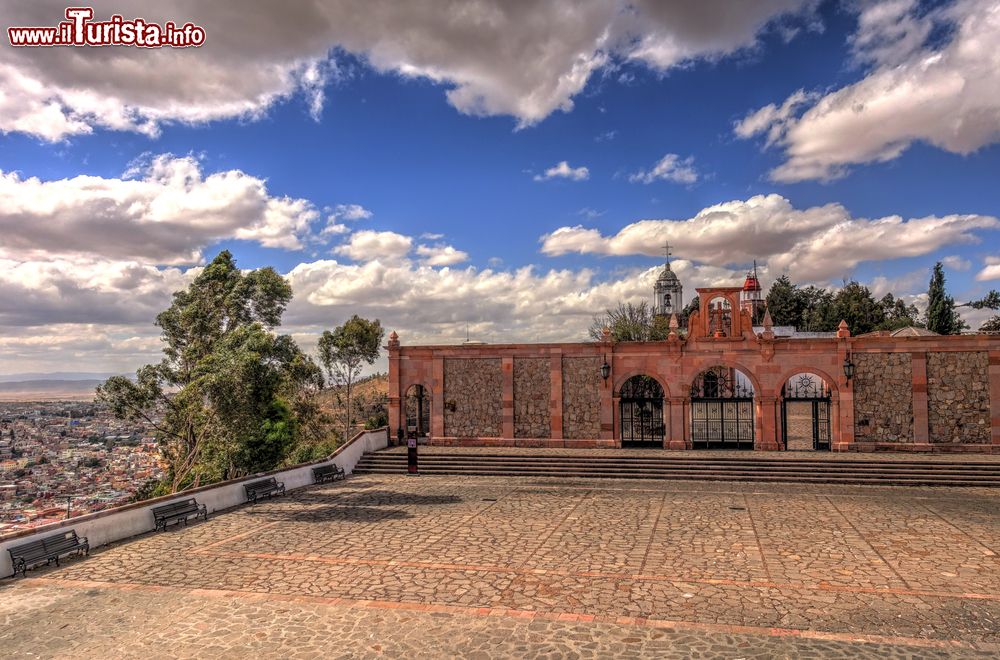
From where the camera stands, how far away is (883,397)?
74.2ft

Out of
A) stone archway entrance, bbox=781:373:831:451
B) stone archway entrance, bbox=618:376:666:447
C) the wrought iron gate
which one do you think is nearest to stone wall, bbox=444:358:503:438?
stone archway entrance, bbox=618:376:666:447

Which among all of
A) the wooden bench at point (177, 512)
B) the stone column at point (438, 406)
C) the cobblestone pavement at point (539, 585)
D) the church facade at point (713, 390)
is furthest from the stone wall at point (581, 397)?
the wooden bench at point (177, 512)

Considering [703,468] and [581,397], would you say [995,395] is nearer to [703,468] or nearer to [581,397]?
[703,468]

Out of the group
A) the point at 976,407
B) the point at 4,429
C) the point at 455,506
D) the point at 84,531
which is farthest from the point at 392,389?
the point at 4,429

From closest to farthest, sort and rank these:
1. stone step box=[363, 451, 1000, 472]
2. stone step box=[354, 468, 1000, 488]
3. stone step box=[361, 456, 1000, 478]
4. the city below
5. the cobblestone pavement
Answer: the cobblestone pavement, stone step box=[354, 468, 1000, 488], stone step box=[361, 456, 1000, 478], stone step box=[363, 451, 1000, 472], the city below

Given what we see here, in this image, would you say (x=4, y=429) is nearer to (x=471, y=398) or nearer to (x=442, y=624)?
(x=471, y=398)

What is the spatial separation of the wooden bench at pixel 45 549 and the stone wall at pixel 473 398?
15.1 meters

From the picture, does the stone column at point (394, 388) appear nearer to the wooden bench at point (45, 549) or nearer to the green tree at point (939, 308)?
the wooden bench at point (45, 549)

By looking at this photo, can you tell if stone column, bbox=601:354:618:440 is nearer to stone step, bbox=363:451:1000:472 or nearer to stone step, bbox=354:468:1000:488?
stone step, bbox=363:451:1000:472

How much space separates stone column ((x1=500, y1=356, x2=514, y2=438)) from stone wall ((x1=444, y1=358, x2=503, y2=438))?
0.15 metres

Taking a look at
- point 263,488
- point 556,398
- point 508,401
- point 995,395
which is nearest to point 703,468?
point 556,398

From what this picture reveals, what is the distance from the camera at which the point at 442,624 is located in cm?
856

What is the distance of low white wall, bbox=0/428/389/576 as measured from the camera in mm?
11495

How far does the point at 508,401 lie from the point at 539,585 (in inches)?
617
